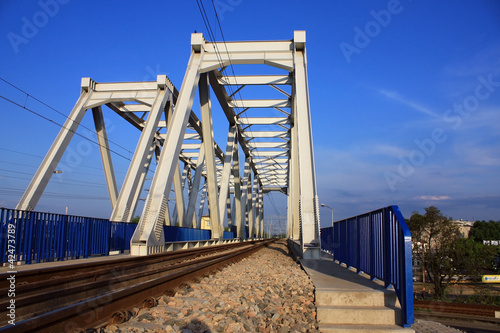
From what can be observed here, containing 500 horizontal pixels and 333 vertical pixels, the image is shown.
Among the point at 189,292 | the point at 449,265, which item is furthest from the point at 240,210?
the point at 189,292

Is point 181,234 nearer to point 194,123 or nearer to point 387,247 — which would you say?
point 194,123

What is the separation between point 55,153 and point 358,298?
1705 centimetres

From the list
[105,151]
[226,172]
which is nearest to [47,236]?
[105,151]

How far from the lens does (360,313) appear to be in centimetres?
438

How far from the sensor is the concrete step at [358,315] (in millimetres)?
4340

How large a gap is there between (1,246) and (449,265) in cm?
3040

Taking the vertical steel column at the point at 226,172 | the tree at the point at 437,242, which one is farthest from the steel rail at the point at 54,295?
the tree at the point at 437,242

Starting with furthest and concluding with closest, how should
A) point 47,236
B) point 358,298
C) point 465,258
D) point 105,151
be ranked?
1. point 465,258
2. point 105,151
3. point 47,236
4. point 358,298

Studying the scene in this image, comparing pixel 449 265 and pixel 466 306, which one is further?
pixel 449 265

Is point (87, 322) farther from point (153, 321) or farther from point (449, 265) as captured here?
point (449, 265)

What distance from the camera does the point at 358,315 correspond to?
4375 mm

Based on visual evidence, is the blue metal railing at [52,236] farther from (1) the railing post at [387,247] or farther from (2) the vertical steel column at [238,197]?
(2) the vertical steel column at [238,197]

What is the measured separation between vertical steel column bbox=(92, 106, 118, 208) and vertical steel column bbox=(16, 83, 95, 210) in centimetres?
158

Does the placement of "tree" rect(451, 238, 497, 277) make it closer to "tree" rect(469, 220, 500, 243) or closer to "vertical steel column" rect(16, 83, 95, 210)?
"vertical steel column" rect(16, 83, 95, 210)
